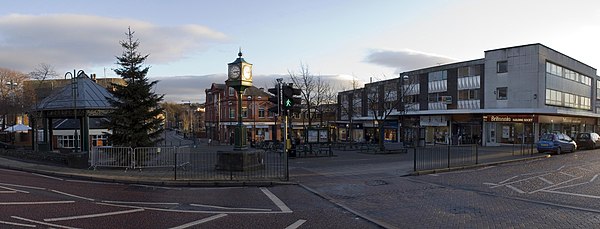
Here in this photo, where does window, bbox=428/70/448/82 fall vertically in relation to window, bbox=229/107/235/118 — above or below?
above

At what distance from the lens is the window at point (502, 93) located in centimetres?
3852

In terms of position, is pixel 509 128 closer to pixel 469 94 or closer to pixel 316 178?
pixel 469 94

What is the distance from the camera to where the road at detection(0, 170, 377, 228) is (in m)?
7.59

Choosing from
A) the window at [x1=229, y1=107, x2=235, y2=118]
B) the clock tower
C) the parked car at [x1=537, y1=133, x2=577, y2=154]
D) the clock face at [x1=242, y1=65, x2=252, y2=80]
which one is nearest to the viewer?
the clock tower

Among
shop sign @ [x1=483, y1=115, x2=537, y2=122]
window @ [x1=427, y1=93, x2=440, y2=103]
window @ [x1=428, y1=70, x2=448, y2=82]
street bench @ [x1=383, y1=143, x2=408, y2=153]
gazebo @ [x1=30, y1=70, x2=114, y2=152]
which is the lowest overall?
street bench @ [x1=383, y1=143, x2=408, y2=153]

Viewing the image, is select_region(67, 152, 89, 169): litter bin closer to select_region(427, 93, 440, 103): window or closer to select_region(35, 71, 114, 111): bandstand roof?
select_region(35, 71, 114, 111): bandstand roof

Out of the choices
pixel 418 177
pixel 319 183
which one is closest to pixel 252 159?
pixel 319 183

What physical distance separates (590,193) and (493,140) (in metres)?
29.9

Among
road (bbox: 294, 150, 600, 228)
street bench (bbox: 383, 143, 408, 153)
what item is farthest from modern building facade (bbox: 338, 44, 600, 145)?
road (bbox: 294, 150, 600, 228)

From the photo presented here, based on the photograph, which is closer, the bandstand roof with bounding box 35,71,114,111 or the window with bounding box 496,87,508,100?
the bandstand roof with bounding box 35,71,114,111

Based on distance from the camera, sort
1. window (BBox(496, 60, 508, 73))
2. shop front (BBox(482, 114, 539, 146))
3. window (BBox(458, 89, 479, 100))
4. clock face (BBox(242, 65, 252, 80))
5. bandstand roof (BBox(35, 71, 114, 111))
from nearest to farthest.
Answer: clock face (BBox(242, 65, 252, 80)) → bandstand roof (BBox(35, 71, 114, 111)) → shop front (BBox(482, 114, 539, 146)) → window (BBox(496, 60, 508, 73)) → window (BBox(458, 89, 479, 100))

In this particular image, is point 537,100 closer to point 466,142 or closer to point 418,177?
point 466,142

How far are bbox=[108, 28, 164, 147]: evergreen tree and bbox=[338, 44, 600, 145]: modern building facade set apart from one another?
23.1 metres

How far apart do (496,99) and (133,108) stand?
34.4 meters
